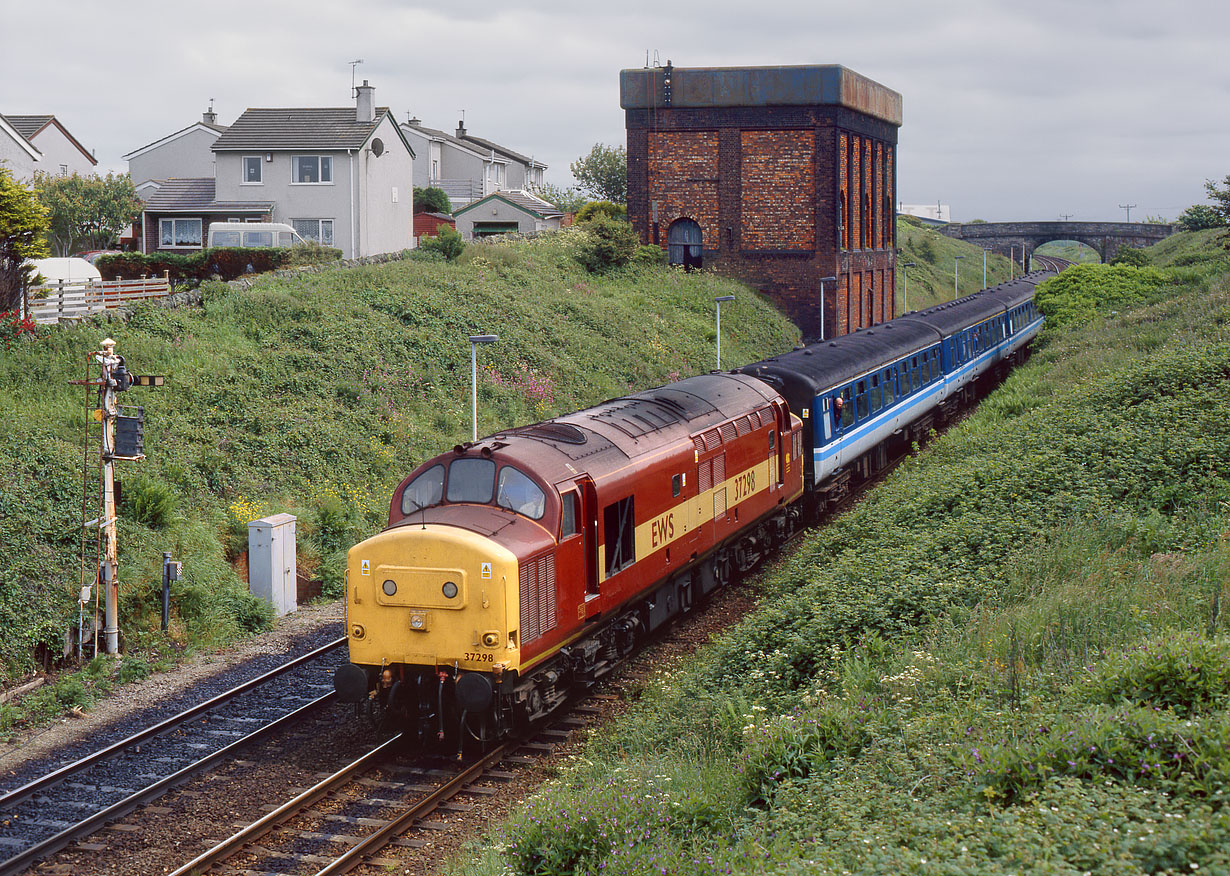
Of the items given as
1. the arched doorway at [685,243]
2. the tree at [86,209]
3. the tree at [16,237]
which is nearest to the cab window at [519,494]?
the tree at [16,237]

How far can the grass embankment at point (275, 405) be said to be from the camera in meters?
18.2

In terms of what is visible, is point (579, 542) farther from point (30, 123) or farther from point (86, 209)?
point (30, 123)

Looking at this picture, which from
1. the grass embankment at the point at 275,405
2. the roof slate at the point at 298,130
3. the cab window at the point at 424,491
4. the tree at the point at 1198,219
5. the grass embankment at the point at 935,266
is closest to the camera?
the cab window at the point at 424,491

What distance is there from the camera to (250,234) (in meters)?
45.2

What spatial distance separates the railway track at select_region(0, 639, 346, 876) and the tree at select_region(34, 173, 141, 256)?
48232mm

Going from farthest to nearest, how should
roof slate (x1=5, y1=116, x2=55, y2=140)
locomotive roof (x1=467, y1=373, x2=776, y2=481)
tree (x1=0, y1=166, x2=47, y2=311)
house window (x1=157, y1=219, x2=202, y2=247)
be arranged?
1. roof slate (x1=5, y1=116, x2=55, y2=140)
2. house window (x1=157, y1=219, x2=202, y2=247)
3. tree (x1=0, y1=166, x2=47, y2=311)
4. locomotive roof (x1=467, y1=373, x2=776, y2=481)

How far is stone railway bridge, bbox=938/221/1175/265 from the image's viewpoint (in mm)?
109188

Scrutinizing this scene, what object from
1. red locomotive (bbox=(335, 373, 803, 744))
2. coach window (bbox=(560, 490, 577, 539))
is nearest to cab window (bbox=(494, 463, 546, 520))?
red locomotive (bbox=(335, 373, 803, 744))

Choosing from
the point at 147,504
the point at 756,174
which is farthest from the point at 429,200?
the point at 147,504

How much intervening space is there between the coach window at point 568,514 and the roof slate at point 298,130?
36985 mm

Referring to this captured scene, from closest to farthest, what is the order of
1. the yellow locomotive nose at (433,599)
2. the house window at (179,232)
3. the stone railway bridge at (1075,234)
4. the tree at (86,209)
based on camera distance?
1. the yellow locomotive nose at (433,599)
2. the house window at (179,232)
3. the tree at (86,209)
4. the stone railway bridge at (1075,234)

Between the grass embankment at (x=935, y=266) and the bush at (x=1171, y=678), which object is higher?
the grass embankment at (x=935, y=266)

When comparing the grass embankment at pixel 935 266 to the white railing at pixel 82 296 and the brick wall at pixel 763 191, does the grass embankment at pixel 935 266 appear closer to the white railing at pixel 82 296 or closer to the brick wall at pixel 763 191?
the brick wall at pixel 763 191

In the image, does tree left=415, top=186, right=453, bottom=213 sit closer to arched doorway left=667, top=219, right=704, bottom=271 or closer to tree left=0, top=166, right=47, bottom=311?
arched doorway left=667, top=219, right=704, bottom=271
